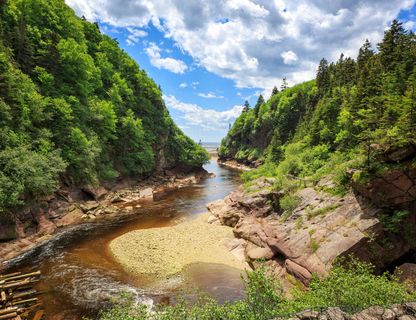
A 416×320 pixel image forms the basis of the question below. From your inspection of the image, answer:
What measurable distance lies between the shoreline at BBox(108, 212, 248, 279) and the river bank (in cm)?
703

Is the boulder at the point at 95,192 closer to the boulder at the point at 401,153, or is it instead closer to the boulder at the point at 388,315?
the boulder at the point at 401,153

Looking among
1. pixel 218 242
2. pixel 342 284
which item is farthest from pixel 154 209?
pixel 342 284

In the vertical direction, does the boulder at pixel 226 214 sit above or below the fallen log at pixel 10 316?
below

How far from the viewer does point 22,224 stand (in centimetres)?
2411

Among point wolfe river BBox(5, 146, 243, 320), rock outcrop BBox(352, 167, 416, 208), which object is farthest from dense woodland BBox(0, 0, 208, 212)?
rock outcrop BBox(352, 167, 416, 208)

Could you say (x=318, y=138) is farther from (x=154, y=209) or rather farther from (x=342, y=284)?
(x=342, y=284)

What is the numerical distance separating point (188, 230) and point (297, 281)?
548 inches

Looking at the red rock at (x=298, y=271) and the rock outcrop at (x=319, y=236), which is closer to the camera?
the red rock at (x=298, y=271)

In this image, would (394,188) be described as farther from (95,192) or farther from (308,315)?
(95,192)

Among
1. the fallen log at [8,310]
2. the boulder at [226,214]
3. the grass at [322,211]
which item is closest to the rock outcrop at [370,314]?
the grass at [322,211]

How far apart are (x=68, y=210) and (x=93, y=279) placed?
1545cm

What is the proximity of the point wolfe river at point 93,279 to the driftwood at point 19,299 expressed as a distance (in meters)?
0.59

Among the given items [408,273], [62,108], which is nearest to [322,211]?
[408,273]

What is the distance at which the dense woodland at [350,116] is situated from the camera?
1969 centimetres
